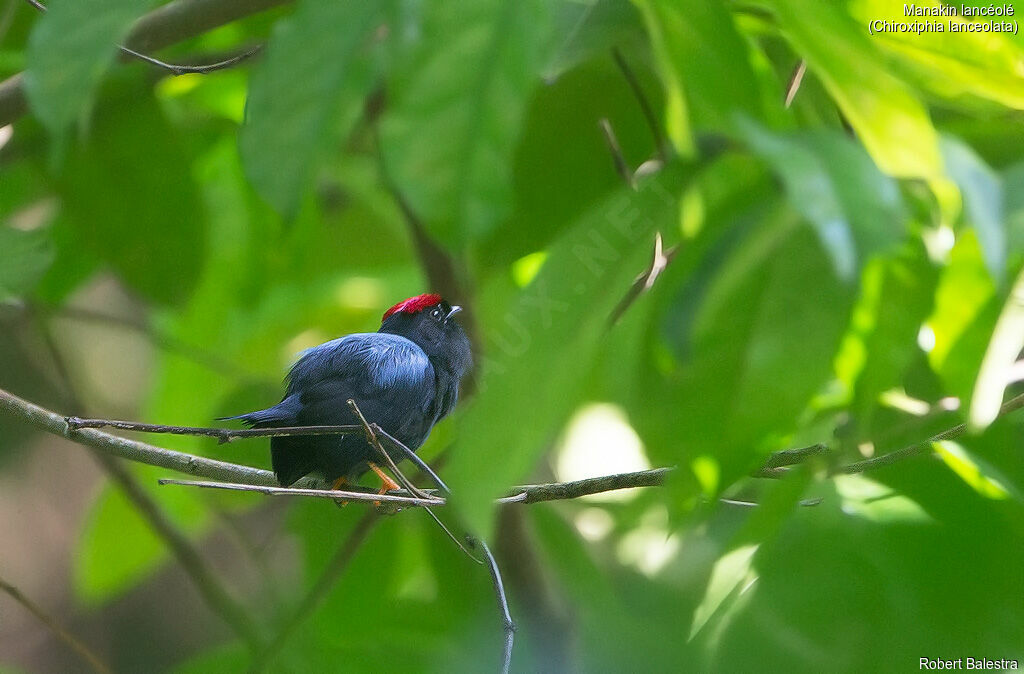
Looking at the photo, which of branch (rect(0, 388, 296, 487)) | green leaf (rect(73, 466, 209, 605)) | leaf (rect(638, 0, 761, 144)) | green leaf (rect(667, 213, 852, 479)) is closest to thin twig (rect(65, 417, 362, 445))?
branch (rect(0, 388, 296, 487))

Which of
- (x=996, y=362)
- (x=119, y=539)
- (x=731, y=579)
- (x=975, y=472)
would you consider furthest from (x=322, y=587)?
(x=996, y=362)

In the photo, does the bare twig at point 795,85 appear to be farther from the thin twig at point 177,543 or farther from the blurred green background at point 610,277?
the thin twig at point 177,543

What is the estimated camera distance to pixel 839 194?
2.55 ft

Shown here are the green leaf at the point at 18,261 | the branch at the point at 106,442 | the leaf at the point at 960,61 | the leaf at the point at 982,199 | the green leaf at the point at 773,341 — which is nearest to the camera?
the leaf at the point at 982,199

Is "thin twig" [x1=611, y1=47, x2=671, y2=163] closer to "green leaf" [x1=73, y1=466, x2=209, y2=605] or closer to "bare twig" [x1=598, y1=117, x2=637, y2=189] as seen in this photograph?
"bare twig" [x1=598, y1=117, x2=637, y2=189]

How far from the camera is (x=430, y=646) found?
1.96 metres

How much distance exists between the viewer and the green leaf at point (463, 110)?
2.91 feet

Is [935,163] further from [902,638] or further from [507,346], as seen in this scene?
[902,638]

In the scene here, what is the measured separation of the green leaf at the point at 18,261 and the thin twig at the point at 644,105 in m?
0.94

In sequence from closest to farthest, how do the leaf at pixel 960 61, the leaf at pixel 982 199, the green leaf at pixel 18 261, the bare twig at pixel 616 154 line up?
the leaf at pixel 982 199, the leaf at pixel 960 61, the green leaf at pixel 18 261, the bare twig at pixel 616 154

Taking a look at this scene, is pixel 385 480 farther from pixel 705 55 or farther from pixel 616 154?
pixel 705 55

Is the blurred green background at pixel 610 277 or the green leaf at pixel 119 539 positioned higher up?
the blurred green background at pixel 610 277

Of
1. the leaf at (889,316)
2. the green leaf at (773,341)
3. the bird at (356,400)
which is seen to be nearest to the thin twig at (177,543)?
the bird at (356,400)

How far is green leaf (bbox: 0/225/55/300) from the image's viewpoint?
1.45 meters
